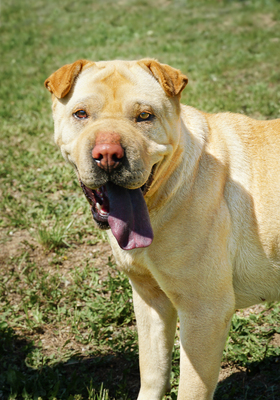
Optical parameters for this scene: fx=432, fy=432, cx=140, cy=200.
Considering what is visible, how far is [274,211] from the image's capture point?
2729mm

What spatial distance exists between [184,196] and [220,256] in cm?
42

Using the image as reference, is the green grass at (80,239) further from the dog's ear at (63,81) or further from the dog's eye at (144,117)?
the dog's ear at (63,81)

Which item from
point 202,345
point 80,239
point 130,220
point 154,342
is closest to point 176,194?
point 130,220

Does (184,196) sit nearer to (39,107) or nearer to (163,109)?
(163,109)

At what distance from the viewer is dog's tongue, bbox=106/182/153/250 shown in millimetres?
2438

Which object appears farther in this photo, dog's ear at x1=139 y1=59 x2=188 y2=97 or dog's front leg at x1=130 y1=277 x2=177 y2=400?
dog's front leg at x1=130 y1=277 x2=177 y2=400

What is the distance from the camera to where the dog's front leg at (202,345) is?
8.48ft

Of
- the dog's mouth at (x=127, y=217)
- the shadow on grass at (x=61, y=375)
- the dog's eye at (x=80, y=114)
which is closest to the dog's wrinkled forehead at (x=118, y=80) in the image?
the dog's eye at (x=80, y=114)

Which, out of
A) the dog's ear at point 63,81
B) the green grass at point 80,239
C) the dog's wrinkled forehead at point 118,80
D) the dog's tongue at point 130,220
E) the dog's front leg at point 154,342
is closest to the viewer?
the dog's tongue at point 130,220

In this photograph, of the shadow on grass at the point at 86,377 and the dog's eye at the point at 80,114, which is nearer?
the dog's eye at the point at 80,114

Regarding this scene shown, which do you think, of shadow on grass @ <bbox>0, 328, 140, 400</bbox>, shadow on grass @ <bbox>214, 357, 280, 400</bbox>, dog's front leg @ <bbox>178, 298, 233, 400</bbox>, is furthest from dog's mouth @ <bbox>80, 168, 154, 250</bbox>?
shadow on grass @ <bbox>214, 357, 280, 400</bbox>

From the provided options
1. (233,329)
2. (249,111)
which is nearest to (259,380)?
(233,329)

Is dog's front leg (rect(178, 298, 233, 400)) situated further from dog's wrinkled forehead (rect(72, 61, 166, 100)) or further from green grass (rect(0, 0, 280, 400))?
dog's wrinkled forehead (rect(72, 61, 166, 100))

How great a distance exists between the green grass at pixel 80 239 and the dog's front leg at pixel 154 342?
237 millimetres
